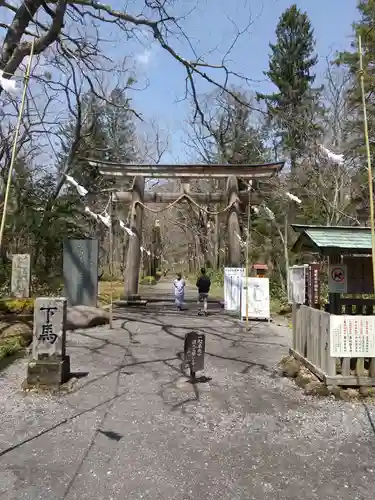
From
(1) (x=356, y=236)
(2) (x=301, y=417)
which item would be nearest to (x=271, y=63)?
(1) (x=356, y=236)

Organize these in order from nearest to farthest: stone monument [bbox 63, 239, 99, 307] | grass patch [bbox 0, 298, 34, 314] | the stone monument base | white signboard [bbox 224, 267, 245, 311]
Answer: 1. the stone monument base
2. grass patch [bbox 0, 298, 34, 314]
3. stone monument [bbox 63, 239, 99, 307]
4. white signboard [bbox 224, 267, 245, 311]

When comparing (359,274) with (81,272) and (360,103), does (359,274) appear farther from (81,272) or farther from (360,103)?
(360,103)

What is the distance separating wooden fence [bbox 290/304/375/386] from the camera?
6012 millimetres

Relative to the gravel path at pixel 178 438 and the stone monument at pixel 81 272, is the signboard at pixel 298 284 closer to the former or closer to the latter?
the gravel path at pixel 178 438

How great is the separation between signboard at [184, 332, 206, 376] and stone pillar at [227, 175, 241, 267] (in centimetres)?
969

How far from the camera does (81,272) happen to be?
43.9 feet

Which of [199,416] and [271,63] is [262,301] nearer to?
[199,416]

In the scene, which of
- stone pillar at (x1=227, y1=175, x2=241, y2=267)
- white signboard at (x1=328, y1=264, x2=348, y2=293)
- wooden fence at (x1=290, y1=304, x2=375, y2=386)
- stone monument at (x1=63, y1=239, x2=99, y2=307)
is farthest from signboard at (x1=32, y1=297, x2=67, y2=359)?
stone pillar at (x1=227, y1=175, x2=241, y2=267)

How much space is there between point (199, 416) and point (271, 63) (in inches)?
1110

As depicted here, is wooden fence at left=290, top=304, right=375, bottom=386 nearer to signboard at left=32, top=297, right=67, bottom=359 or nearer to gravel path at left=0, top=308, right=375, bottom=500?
gravel path at left=0, top=308, right=375, bottom=500

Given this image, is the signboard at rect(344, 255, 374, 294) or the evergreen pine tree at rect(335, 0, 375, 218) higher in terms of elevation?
the evergreen pine tree at rect(335, 0, 375, 218)

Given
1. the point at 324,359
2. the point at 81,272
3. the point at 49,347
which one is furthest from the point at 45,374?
the point at 81,272

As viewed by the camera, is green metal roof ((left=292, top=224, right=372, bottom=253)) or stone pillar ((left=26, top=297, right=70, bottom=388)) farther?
green metal roof ((left=292, top=224, right=372, bottom=253))

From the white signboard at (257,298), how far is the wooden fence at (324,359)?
554 cm
